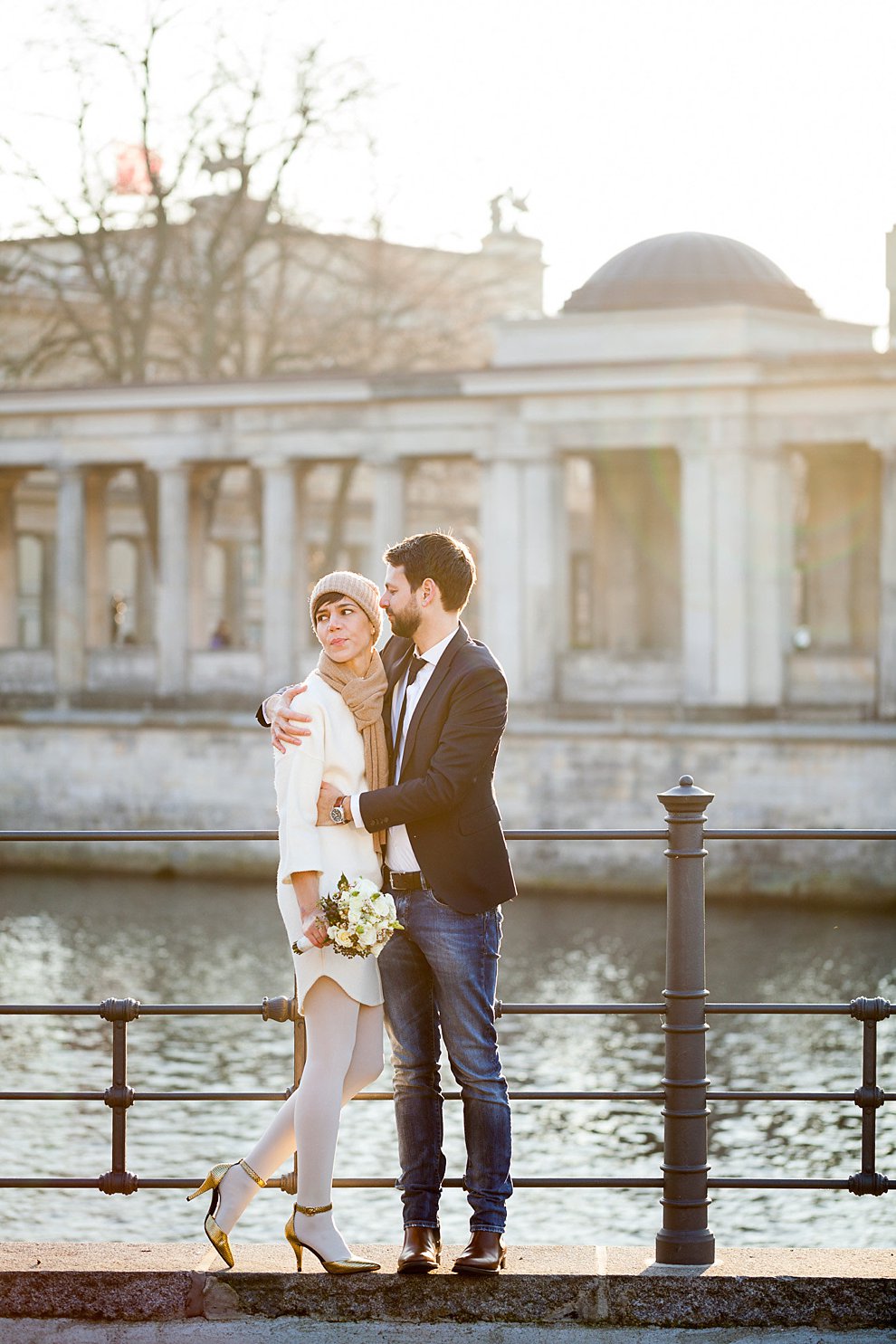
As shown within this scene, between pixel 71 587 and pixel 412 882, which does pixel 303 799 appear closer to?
pixel 412 882

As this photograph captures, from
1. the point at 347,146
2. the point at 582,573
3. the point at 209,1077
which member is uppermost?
the point at 347,146

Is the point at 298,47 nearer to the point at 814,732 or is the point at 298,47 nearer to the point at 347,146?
the point at 347,146

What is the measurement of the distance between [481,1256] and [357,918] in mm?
1018

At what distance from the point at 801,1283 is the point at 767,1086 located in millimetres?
13495

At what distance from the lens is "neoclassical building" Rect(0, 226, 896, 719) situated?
35344 mm

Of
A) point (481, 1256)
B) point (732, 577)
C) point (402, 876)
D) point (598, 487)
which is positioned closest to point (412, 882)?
point (402, 876)

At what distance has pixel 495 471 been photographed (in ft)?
123

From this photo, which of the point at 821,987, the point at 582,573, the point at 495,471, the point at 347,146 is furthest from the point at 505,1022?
the point at 582,573

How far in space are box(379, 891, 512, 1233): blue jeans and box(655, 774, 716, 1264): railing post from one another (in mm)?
561

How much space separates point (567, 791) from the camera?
34.9 meters

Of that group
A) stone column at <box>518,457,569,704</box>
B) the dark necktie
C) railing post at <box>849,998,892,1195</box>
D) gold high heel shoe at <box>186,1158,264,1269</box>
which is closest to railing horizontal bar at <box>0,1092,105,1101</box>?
gold high heel shoe at <box>186,1158,264,1269</box>

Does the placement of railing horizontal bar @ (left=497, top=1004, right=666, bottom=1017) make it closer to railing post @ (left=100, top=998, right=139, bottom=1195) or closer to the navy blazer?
the navy blazer

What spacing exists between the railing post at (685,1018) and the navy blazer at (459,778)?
0.60m

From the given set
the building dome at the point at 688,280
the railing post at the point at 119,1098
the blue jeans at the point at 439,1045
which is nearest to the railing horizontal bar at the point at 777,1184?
the blue jeans at the point at 439,1045
